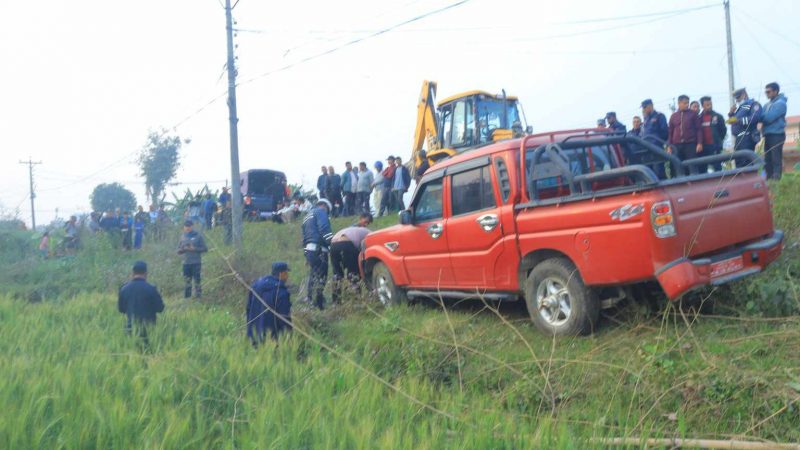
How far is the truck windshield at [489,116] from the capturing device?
15.1 metres

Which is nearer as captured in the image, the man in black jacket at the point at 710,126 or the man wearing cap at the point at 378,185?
the man in black jacket at the point at 710,126

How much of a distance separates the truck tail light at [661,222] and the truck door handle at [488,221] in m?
1.80

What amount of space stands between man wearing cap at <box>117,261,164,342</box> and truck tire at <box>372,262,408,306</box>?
9.45 feet

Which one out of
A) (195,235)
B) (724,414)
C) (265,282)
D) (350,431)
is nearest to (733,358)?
(724,414)

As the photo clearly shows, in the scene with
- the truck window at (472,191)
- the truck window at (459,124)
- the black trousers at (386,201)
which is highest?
the truck window at (459,124)

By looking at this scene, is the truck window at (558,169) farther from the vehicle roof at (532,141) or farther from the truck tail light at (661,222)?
the truck tail light at (661,222)

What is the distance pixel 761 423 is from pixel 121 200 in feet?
222

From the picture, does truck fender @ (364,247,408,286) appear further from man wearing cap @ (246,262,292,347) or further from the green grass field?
man wearing cap @ (246,262,292,347)

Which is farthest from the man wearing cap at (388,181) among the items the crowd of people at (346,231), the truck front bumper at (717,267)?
the truck front bumper at (717,267)

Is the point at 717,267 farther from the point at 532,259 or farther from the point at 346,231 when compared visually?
the point at 346,231

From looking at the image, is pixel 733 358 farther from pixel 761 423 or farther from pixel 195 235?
pixel 195 235

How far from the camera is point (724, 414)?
4293mm

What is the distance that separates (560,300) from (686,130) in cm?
506

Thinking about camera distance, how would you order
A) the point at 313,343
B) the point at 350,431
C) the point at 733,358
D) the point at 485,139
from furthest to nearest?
the point at 485,139 < the point at 313,343 < the point at 733,358 < the point at 350,431
